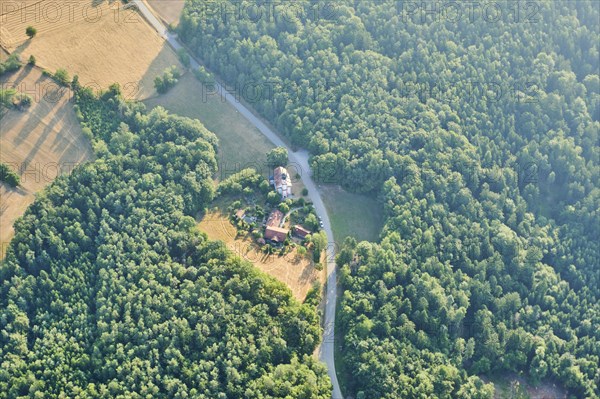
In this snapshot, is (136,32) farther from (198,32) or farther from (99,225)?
(99,225)

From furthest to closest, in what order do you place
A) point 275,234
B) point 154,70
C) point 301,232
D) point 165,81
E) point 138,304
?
point 154,70 < point 165,81 < point 301,232 < point 275,234 < point 138,304

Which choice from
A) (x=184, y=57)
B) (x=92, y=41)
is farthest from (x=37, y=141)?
(x=184, y=57)

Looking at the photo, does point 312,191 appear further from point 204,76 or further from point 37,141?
point 37,141

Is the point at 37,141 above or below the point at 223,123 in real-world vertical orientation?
below

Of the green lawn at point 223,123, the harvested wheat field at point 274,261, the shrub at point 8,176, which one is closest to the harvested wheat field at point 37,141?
the shrub at point 8,176

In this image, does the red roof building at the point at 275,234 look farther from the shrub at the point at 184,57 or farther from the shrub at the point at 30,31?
the shrub at the point at 30,31

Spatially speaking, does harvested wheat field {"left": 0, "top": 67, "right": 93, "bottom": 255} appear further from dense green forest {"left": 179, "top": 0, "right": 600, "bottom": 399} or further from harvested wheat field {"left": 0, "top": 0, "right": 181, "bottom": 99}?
dense green forest {"left": 179, "top": 0, "right": 600, "bottom": 399}

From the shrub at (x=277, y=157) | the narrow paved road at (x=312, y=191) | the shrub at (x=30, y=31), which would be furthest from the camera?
the shrub at (x=30, y=31)
